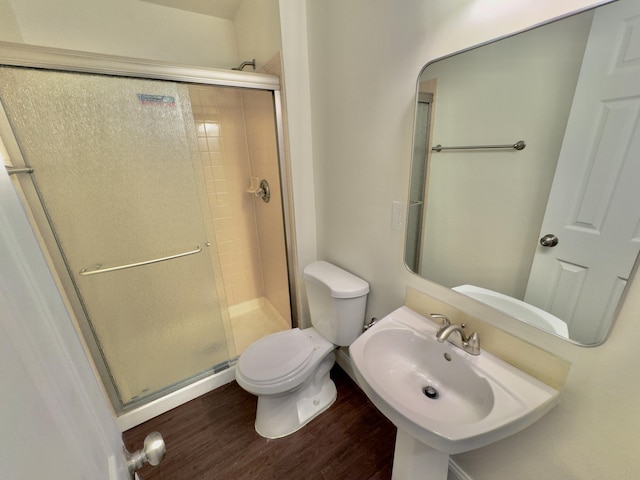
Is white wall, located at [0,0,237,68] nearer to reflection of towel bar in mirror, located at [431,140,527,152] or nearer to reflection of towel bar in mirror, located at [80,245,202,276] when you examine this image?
reflection of towel bar in mirror, located at [80,245,202,276]

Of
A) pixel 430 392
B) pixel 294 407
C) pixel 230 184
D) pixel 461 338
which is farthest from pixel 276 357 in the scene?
pixel 230 184

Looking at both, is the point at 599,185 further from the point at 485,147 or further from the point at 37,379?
the point at 37,379

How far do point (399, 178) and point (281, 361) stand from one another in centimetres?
110

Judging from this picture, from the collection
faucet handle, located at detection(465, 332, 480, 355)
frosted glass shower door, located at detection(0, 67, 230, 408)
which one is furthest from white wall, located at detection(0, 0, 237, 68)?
faucet handle, located at detection(465, 332, 480, 355)

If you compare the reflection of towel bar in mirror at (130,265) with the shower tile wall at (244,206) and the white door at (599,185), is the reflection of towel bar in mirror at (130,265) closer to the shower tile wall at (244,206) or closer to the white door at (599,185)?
the shower tile wall at (244,206)

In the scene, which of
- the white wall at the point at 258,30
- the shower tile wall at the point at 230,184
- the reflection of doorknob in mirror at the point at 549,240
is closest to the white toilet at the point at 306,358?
the reflection of doorknob in mirror at the point at 549,240

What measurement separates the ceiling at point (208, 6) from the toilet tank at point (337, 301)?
1.81 metres

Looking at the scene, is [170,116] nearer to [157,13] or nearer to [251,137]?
[251,137]

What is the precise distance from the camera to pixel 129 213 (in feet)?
4.49

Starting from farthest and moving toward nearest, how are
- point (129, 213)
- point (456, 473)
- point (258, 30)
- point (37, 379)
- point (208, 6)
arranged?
point (208, 6)
point (258, 30)
point (129, 213)
point (456, 473)
point (37, 379)

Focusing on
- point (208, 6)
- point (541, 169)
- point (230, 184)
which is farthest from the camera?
point (230, 184)

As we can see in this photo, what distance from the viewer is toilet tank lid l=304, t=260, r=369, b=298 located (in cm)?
138

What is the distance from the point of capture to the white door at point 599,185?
1.96 ft

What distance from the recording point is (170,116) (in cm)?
135
